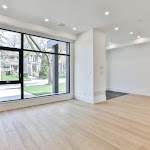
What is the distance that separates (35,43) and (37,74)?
4.15 ft

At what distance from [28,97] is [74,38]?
328 centimetres

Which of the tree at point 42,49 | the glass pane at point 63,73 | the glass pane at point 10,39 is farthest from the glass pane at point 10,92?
the glass pane at point 63,73

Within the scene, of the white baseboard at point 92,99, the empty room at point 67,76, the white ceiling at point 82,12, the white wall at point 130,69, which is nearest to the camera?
the empty room at point 67,76

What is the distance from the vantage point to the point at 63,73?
17.3 ft

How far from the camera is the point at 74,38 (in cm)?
514

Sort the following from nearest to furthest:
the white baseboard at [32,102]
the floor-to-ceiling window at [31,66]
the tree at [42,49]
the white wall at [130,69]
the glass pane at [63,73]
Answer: the white baseboard at [32,102]
the floor-to-ceiling window at [31,66]
the tree at [42,49]
the glass pane at [63,73]
the white wall at [130,69]

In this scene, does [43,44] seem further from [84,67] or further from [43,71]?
[84,67]

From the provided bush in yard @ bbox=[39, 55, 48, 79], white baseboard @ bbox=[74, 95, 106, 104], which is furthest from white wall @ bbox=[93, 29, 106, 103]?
bush in yard @ bbox=[39, 55, 48, 79]

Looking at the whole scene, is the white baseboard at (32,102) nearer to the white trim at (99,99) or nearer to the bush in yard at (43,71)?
the bush in yard at (43,71)

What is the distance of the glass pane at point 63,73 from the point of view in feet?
16.9

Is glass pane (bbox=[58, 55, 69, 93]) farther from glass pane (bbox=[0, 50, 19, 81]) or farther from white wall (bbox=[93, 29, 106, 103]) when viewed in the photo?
glass pane (bbox=[0, 50, 19, 81])

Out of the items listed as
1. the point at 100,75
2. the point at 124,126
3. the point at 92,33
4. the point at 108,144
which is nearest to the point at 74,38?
the point at 92,33

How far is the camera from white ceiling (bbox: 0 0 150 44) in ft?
9.21

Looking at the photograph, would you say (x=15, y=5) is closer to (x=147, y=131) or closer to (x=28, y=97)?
(x=28, y=97)
